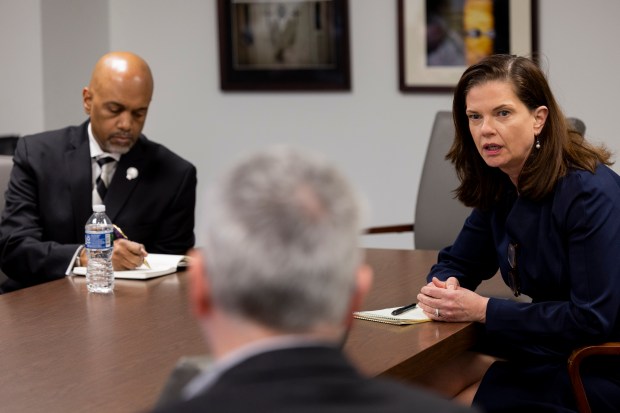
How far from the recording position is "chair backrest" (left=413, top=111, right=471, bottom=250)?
4277 mm

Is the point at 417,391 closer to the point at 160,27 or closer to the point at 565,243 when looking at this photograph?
the point at 565,243

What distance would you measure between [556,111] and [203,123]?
→ 363 centimetres

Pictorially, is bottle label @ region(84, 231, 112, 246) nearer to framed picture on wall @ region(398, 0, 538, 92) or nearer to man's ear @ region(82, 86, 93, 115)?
man's ear @ region(82, 86, 93, 115)

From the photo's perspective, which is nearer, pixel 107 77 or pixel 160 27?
pixel 107 77

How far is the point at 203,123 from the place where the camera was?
20.0 feet

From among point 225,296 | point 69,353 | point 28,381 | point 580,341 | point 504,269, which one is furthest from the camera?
point 504,269

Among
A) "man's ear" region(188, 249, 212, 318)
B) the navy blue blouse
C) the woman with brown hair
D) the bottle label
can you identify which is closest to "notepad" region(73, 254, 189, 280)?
the bottle label

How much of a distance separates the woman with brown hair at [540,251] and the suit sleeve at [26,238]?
1.28 metres

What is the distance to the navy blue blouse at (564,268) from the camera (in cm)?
255

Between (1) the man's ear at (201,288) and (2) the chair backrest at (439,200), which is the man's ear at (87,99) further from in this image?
(1) the man's ear at (201,288)

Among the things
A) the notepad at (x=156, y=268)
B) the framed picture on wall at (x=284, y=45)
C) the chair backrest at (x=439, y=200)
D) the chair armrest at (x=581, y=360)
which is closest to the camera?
the chair armrest at (x=581, y=360)

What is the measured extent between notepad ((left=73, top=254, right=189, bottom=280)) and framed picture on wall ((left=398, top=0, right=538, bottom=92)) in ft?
8.32

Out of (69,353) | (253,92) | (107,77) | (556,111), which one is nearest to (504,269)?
(556,111)

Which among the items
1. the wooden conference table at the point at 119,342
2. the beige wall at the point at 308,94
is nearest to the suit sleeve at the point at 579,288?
the wooden conference table at the point at 119,342
